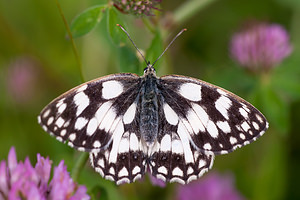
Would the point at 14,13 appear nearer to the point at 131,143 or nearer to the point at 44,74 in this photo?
the point at 44,74

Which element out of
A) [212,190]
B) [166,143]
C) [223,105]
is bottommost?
[212,190]

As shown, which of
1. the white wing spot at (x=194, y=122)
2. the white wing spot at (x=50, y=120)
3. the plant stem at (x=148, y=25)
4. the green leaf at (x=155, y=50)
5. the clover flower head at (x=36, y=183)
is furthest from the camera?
the plant stem at (x=148, y=25)

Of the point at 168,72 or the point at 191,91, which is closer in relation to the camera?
the point at 191,91

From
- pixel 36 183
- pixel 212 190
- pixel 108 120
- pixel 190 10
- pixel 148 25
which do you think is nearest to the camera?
pixel 36 183

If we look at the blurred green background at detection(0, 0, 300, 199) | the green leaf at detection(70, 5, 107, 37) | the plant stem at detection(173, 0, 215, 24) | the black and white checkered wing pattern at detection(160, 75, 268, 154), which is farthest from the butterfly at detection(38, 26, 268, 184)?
the plant stem at detection(173, 0, 215, 24)

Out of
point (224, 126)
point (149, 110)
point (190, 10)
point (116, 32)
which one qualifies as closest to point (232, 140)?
point (224, 126)

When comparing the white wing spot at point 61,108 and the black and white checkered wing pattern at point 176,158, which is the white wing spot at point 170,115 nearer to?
the black and white checkered wing pattern at point 176,158

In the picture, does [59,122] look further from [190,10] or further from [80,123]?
[190,10]

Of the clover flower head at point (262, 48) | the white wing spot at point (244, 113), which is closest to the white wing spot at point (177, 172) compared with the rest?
the white wing spot at point (244, 113)

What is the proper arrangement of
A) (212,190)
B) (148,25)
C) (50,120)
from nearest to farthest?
(50,120)
(148,25)
(212,190)
